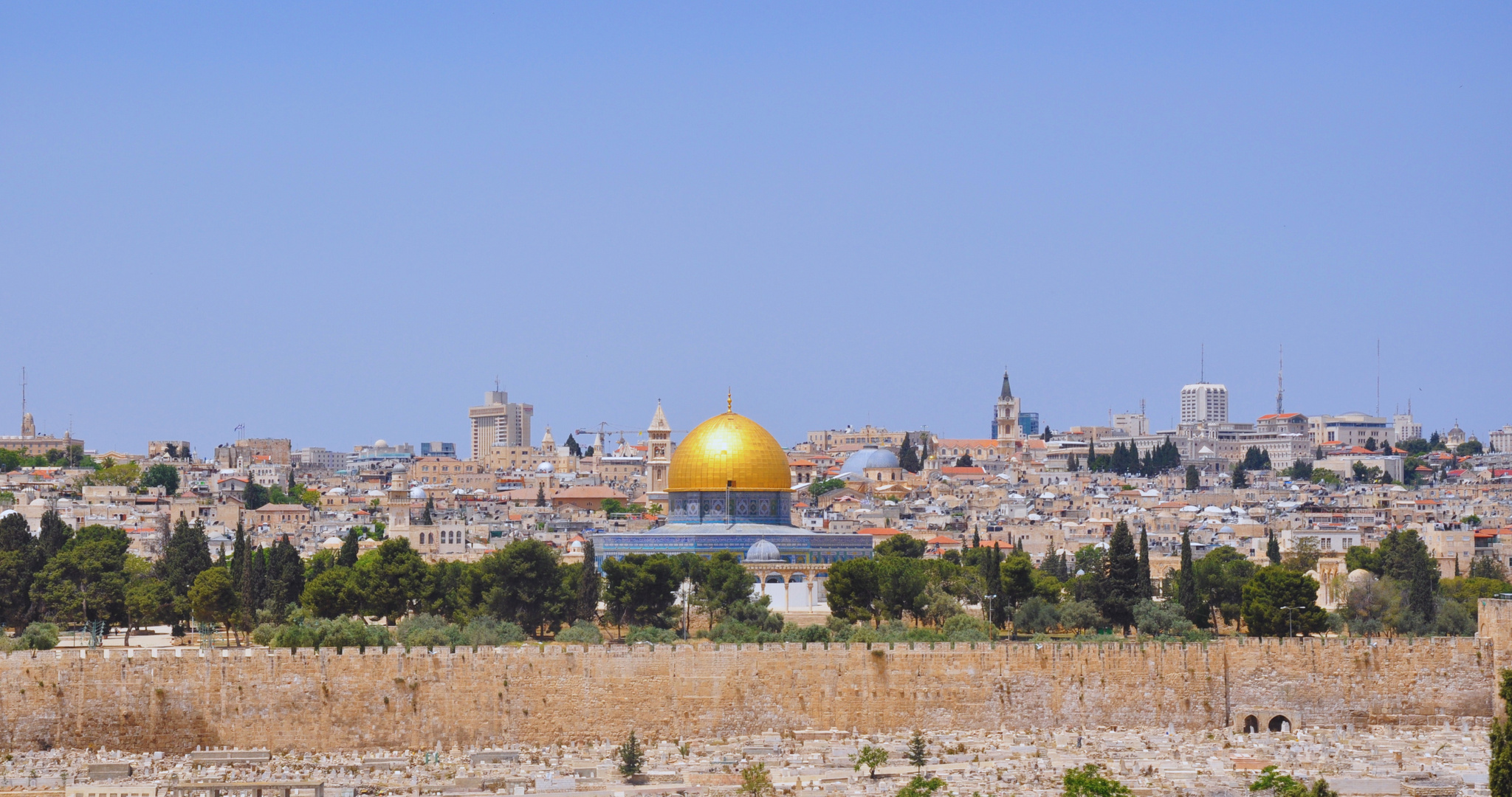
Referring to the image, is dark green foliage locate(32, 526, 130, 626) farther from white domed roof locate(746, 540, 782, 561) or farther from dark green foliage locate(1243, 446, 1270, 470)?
dark green foliage locate(1243, 446, 1270, 470)

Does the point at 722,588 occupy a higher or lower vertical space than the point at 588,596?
higher

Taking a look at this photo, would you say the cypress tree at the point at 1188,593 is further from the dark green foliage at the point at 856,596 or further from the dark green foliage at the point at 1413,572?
the dark green foliage at the point at 856,596

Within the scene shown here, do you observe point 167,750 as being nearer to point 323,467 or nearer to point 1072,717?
point 1072,717

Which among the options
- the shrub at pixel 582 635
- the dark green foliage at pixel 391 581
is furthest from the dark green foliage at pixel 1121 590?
the dark green foliage at pixel 391 581

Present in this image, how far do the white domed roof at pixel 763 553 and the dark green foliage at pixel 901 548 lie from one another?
27.4 ft

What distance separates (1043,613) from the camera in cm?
5062

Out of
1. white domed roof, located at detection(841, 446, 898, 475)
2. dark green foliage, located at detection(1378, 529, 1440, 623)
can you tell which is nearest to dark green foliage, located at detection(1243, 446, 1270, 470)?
white domed roof, located at detection(841, 446, 898, 475)

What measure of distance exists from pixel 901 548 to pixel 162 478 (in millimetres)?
48942

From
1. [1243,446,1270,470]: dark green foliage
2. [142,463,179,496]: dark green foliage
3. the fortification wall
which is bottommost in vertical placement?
the fortification wall

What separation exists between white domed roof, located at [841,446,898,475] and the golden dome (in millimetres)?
62223

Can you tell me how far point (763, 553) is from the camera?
60844 mm

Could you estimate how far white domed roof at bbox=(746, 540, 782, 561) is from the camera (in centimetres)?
6075

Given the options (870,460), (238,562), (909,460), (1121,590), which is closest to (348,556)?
(238,562)

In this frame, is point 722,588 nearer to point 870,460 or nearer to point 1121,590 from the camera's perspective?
point 1121,590
